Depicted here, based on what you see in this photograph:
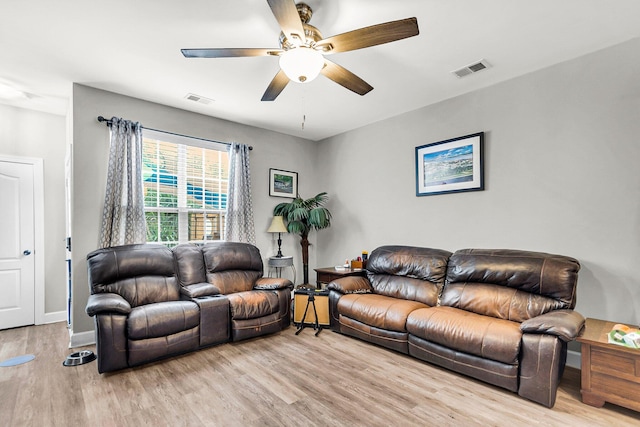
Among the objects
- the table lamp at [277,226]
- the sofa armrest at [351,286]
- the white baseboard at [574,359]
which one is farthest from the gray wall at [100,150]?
the white baseboard at [574,359]

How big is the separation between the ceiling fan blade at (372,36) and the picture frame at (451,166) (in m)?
2.06

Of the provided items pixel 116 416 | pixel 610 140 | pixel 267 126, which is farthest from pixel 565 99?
pixel 116 416

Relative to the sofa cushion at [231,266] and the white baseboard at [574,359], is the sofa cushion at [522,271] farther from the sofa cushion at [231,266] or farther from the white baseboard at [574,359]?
the sofa cushion at [231,266]

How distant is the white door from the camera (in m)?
3.94

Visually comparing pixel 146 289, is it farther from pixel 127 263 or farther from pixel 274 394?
pixel 274 394

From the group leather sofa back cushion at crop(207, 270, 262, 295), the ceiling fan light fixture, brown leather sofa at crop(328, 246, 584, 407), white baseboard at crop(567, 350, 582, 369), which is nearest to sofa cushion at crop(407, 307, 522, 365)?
brown leather sofa at crop(328, 246, 584, 407)

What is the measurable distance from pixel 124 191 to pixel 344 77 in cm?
286

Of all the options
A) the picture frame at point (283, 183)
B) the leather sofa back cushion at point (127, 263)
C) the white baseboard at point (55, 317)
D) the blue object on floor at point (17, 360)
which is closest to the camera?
the blue object on floor at point (17, 360)

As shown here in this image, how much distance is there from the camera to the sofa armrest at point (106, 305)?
2.67 metres

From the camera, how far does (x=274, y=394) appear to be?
2406 millimetres

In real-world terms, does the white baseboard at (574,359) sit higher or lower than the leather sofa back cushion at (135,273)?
lower

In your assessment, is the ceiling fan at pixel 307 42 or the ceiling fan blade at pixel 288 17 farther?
the ceiling fan at pixel 307 42

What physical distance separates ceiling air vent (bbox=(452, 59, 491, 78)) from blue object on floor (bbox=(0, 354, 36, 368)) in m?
5.04

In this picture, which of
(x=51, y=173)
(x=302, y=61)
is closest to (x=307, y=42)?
(x=302, y=61)
